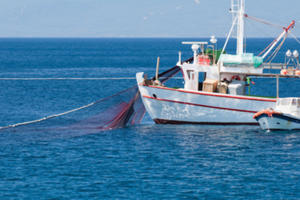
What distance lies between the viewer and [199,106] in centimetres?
4622

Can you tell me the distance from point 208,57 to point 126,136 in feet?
31.9

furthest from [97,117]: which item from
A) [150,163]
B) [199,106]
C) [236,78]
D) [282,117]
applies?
[282,117]

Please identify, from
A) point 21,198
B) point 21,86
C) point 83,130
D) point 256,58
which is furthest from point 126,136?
point 21,86

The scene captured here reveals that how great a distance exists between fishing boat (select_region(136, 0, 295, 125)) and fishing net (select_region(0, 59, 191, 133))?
6.42ft

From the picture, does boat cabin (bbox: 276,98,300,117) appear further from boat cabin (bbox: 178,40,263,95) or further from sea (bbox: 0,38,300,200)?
boat cabin (bbox: 178,40,263,95)

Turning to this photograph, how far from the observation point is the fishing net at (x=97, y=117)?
4347cm

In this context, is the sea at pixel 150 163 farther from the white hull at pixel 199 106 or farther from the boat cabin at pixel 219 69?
the boat cabin at pixel 219 69

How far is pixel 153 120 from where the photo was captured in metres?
48.8

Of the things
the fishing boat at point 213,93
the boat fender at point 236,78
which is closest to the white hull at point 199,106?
the fishing boat at point 213,93

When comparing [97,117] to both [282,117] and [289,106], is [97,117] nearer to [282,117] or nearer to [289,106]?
[282,117]

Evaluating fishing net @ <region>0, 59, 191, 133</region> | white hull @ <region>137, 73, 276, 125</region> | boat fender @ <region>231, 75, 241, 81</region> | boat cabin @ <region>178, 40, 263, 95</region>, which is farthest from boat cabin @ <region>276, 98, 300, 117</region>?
fishing net @ <region>0, 59, 191, 133</region>

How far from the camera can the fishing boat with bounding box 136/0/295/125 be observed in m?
45.6

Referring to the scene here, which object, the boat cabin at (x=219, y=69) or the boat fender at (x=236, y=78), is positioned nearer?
the boat cabin at (x=219, y=69)

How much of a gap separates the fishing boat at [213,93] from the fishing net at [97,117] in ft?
6.42
